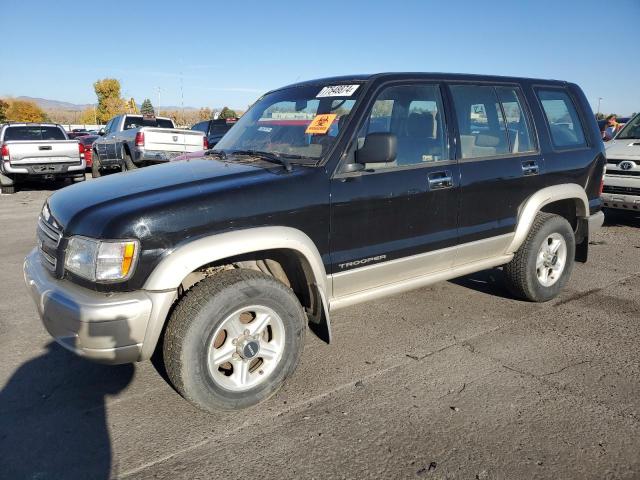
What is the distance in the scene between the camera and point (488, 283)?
5.30 m

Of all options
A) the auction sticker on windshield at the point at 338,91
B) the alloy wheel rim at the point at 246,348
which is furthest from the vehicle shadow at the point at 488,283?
the alloy wheel rim at the point at 246,348

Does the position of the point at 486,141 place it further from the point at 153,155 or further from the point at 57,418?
the point at 153,155

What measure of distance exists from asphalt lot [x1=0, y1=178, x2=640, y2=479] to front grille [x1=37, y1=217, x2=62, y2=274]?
33.6 inches

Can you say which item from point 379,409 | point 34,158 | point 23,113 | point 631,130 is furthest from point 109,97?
point 379,409

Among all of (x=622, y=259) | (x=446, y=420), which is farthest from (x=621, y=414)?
(x=622, y=259)

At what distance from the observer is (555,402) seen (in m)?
3.03

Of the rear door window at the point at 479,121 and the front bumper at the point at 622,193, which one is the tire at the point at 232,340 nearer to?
the rear door window at the point at 479,121

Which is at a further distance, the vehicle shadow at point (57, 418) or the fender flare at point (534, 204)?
the fender flare at point (534, 204)

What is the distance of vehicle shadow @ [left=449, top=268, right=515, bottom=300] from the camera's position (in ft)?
16.3

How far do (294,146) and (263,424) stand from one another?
183 centimetres

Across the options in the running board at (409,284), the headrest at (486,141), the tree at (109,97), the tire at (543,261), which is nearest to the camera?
the running board at (409,284)

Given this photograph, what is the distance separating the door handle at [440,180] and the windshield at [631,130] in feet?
22.1

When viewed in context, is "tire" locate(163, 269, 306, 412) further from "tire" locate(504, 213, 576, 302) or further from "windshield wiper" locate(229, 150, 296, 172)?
"tire" locate(504, 213, 576, 302)

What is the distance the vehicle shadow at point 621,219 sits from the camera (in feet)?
28.4
